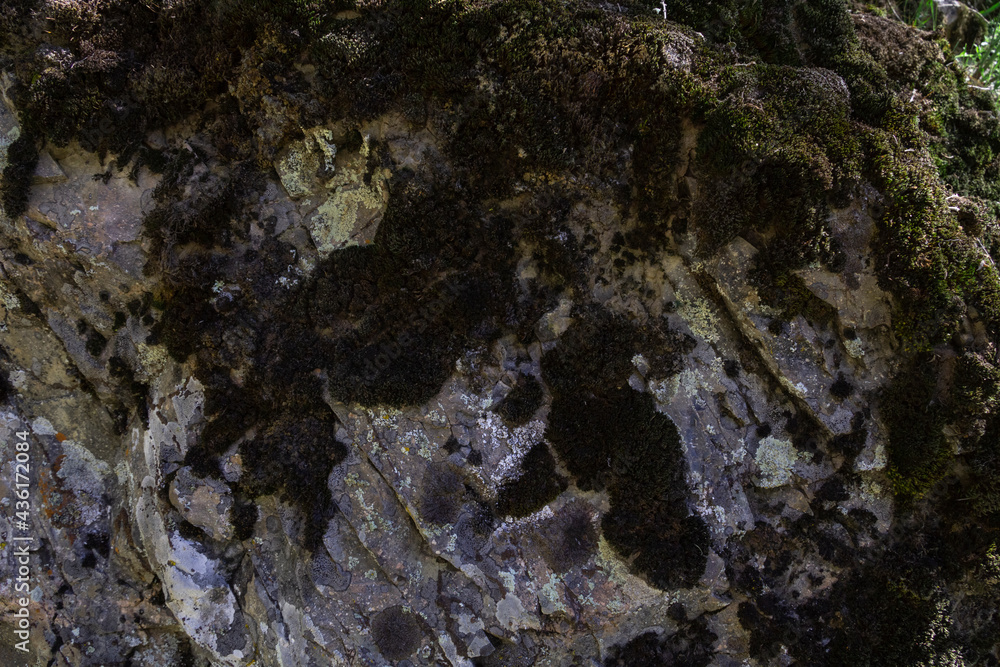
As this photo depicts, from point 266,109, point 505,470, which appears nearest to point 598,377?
point 505,470

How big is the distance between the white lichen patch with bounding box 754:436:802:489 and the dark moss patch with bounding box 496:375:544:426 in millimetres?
2200

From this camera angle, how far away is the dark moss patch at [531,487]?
557cm

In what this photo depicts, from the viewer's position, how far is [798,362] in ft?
17.8

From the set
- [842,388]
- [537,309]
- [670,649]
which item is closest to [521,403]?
[537,309]

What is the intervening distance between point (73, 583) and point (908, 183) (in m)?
9.30

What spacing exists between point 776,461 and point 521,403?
98.3 inches

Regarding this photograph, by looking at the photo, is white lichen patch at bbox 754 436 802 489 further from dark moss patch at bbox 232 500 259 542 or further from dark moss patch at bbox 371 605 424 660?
dark moss patch at bbox 232 500 259 542

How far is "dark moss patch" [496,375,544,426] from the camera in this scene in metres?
5.62

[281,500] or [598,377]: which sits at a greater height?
[598,377]

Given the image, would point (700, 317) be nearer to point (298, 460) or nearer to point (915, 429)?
point (915, 429)

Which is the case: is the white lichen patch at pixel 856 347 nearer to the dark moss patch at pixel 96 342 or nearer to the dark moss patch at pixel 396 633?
the dark moss patch at pixel 396 633

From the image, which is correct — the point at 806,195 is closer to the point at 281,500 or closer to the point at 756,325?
the point at 756,325

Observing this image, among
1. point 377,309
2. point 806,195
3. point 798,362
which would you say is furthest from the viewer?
point 377,309

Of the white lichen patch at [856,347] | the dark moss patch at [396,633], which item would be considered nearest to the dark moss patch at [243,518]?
the dark moss patch at [396,633]
